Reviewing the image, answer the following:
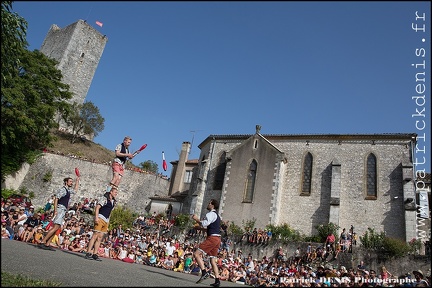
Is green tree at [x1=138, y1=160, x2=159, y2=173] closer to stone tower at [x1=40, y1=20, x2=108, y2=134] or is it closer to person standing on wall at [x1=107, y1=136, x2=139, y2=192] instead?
stone tower at [x1=40, y1=20, x2=108, y2=134]

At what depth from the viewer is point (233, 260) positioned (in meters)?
19.6

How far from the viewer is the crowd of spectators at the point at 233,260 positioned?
12.7 metres

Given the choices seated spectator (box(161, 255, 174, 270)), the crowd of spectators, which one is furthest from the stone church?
seated spectator (box(161, 255, 174, 270))

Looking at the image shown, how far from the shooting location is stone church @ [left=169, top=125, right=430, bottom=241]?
26359 mm

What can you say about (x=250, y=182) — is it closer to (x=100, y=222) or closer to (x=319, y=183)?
(x=319, y=183)

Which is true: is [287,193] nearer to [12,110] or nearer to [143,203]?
[143,203]

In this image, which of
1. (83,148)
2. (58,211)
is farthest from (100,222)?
(83,148)

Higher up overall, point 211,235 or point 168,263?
point 211,235

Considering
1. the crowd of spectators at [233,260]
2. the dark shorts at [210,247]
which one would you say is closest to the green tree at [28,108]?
the crowd of spectators at [233,260]

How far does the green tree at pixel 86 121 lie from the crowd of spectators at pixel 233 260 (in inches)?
1115

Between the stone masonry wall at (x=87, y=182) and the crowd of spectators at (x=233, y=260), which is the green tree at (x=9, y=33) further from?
the stone masonry wall at (x=87, y=182)

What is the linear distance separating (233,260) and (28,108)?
73.4 feet

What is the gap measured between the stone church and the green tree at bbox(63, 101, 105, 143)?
24.6 m

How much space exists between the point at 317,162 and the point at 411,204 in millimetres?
7967
